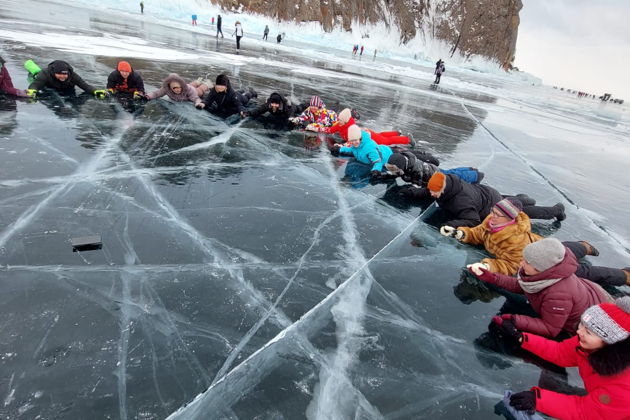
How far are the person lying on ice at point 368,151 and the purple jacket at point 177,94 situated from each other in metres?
3.46

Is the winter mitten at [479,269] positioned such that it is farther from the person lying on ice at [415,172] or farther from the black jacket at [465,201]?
the person lying on ice at [415,172]

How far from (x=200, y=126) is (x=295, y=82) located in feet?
21.6

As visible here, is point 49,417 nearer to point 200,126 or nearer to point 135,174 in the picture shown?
point 135,174

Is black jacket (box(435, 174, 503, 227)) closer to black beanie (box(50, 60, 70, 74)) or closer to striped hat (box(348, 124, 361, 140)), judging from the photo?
striped hat (box(348, 124, 361, 140))

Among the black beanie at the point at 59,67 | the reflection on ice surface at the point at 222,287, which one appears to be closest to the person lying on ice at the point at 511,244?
the reflection on ice surface at the point at 222,287

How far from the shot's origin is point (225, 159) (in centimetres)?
464

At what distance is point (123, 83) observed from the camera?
21.5 ft

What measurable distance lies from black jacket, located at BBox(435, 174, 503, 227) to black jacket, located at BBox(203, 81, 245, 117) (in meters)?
4.61

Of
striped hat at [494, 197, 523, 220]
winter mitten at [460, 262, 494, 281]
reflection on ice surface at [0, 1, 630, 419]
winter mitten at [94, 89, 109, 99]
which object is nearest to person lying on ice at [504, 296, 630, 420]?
reflection on ice surface at [0, 1, 630, 419]

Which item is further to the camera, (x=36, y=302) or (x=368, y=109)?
(x=368, y=109)

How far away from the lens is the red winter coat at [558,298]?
224cm

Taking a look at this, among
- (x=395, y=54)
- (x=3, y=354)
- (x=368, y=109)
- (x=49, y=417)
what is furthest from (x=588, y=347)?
(x=395, y=54)

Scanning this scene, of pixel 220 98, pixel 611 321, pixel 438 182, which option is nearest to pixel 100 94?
pixel 220 98

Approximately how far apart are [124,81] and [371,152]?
5045 millimetres
